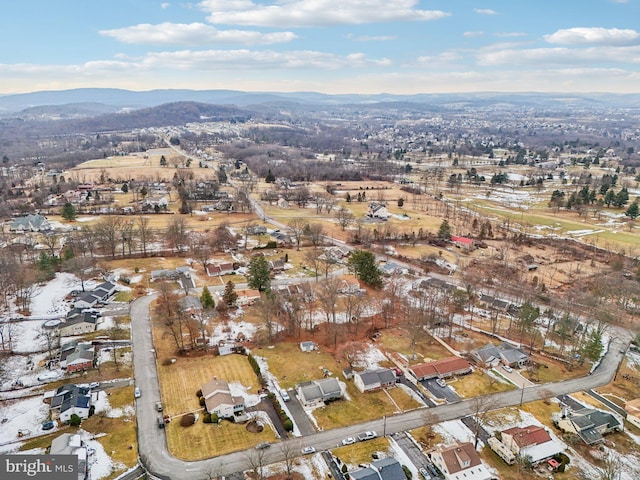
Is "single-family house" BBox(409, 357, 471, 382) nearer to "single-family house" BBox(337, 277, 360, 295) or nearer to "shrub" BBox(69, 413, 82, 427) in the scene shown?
"single-family house" BBox(337, 277, 360, 295)


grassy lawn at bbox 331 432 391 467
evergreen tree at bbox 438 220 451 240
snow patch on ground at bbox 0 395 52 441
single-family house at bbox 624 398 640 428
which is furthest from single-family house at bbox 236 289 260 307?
evergreen tree at bbox 438 220 451 240

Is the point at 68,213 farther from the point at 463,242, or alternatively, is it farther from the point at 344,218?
the point at 463,242

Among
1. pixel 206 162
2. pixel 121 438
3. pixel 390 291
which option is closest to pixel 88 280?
pixel 121 438

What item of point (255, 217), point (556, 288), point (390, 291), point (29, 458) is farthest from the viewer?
point (255, 217)

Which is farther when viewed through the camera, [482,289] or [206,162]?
[206,162]

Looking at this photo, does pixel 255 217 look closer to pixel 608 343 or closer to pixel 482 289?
pixel 482 289

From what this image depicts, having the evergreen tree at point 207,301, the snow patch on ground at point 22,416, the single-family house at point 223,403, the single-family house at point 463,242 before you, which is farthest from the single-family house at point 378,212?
the snow patch on ground at point 22,416
